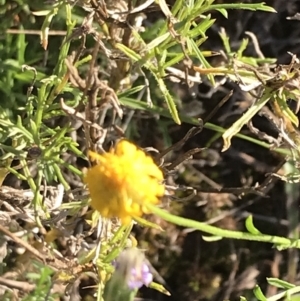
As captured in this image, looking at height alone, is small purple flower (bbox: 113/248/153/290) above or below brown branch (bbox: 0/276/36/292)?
above

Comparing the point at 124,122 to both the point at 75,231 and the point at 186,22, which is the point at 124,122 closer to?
the point at 75,231

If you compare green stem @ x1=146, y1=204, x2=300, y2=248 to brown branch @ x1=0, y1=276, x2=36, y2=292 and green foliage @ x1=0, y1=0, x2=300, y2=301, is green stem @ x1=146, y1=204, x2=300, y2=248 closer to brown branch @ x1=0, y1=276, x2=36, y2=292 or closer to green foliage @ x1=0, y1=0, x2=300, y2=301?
green foliage @ x1=0, y1=0, x2=300, y2=301

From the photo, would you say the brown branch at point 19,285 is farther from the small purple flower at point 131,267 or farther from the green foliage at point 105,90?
the small purple flower at point 131,267

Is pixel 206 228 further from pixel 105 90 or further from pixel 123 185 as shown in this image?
pixel 105 90

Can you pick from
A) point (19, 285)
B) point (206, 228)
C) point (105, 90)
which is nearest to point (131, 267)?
point (206, 228)

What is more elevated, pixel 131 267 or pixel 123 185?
pixel 123 185

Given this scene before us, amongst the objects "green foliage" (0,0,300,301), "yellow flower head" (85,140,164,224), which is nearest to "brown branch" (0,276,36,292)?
"green foliage" (0,0,300,301)

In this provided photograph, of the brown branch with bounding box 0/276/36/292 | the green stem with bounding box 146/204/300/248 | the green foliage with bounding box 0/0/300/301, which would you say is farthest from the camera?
the brown branch with bounding box 0/276/36/292

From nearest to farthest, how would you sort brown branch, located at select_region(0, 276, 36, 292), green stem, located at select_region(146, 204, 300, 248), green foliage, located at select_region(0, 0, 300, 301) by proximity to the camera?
1. green stem, located at select_region(146, 204, 300, 248)
2. green foliage, located at select_region(0, 0, 300, 301)
3. brown branch, located at select_region(0, 276, 36, 292)
